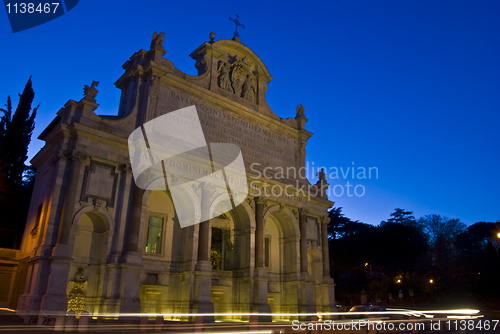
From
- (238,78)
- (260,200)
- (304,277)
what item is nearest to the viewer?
(260,200)

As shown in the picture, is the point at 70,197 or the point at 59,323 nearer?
the point at 59,323

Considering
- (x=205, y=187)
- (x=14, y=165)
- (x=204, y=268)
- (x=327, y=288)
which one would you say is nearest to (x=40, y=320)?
(x=204, y=268)

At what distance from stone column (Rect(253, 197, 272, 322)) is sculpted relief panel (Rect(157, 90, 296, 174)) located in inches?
121

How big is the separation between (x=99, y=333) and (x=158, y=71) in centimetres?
1507

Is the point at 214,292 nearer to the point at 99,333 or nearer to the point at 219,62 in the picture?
the point at 99,333

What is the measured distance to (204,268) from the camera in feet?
70.3

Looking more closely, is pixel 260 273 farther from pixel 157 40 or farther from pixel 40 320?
pixel 157 40

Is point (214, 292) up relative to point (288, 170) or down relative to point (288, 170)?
down

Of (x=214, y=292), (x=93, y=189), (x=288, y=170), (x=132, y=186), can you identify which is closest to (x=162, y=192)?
(x=132, y=186)

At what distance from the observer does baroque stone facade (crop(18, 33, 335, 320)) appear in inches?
738

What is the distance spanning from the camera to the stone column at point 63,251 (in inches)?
666

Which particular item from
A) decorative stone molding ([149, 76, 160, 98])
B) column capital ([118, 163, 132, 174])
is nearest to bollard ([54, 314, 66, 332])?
column capital ([118, 163, 132, 174])

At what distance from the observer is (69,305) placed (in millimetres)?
17531

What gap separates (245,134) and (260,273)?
960 centimetres
